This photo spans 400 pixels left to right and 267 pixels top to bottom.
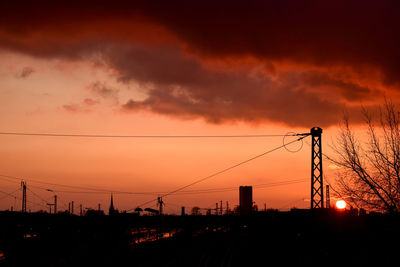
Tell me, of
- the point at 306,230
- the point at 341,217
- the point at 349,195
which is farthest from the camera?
the point at 306,230

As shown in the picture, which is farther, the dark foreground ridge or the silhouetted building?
the silhouetted building

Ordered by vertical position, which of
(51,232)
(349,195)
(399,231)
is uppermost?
(349,195)

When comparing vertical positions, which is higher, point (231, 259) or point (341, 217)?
point (341, 217)

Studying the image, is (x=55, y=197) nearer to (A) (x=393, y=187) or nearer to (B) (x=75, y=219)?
(B) (x=75, y=219)

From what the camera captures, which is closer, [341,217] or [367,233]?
[367,233]

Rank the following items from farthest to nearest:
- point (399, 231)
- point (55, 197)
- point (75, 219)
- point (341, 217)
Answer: point (55, 197) → point (75, 219) → point (341, 217) → point (399, 231)

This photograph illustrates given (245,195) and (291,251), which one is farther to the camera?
(245,195)

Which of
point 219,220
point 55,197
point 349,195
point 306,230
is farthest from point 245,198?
point 349,195

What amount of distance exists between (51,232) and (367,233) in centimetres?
4977

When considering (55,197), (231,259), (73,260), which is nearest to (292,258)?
(231,259)

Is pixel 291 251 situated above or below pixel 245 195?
below

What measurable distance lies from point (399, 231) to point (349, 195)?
18.0 feet

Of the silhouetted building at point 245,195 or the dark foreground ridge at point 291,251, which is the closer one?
the dark foreground ridge at point 291,251

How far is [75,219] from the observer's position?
68.1 meters
